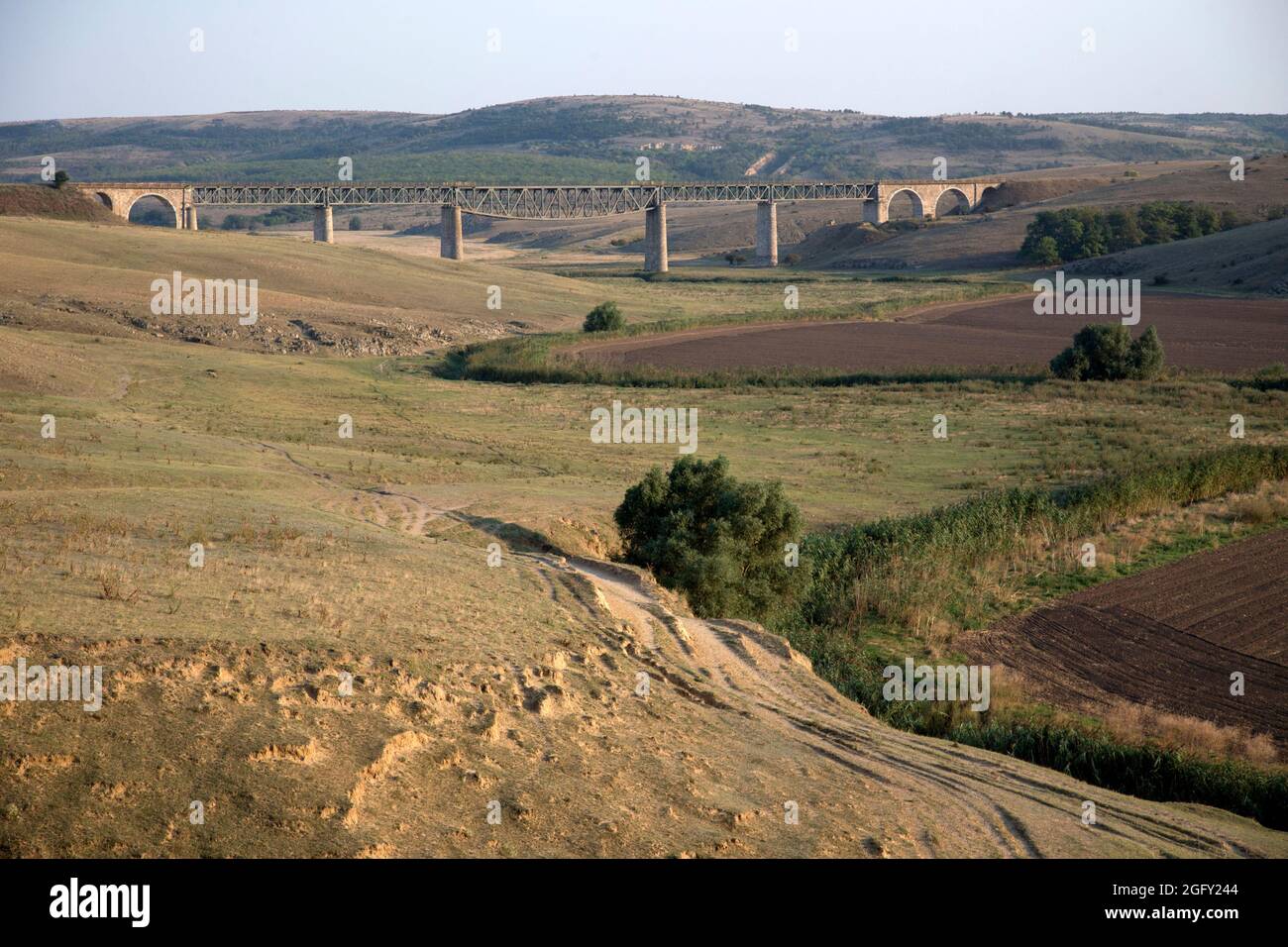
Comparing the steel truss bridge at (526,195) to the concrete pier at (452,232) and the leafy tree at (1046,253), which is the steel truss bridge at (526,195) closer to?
the concrete pier at (452,232)

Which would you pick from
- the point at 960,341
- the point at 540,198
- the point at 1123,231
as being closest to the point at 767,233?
the point at 540,198

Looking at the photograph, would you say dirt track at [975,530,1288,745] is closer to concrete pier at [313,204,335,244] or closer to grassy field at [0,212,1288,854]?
grassy field at [0,212,1288,854]

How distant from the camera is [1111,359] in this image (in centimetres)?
5694

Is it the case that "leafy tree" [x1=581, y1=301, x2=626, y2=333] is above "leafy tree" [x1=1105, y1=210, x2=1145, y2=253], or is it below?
below

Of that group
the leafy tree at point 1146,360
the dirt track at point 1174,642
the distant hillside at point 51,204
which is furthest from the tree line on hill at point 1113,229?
the dirt track at point 1174,642

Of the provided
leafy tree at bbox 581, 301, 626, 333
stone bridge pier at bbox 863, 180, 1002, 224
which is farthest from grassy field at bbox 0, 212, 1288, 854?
stone bridge pier at bbox 863, 180, 1002, 224

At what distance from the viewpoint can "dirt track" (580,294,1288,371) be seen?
6372 cm

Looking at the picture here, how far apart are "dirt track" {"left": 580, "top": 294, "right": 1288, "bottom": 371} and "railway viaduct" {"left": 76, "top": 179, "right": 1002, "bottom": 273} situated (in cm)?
5185

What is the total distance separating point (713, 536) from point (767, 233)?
12398 cm

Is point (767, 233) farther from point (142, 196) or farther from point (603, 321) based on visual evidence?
point (603, 321)

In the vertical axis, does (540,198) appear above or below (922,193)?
below

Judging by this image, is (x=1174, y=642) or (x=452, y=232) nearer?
(x=1174, y=642)

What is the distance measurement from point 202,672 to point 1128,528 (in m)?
23.2

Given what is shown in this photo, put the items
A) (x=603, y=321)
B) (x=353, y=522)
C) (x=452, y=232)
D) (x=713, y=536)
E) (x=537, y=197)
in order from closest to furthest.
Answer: (x=353, y=522)
(x=713, y=536)
(x=603, y=321)
(x=452, y=232)
(x=537, y=197)
